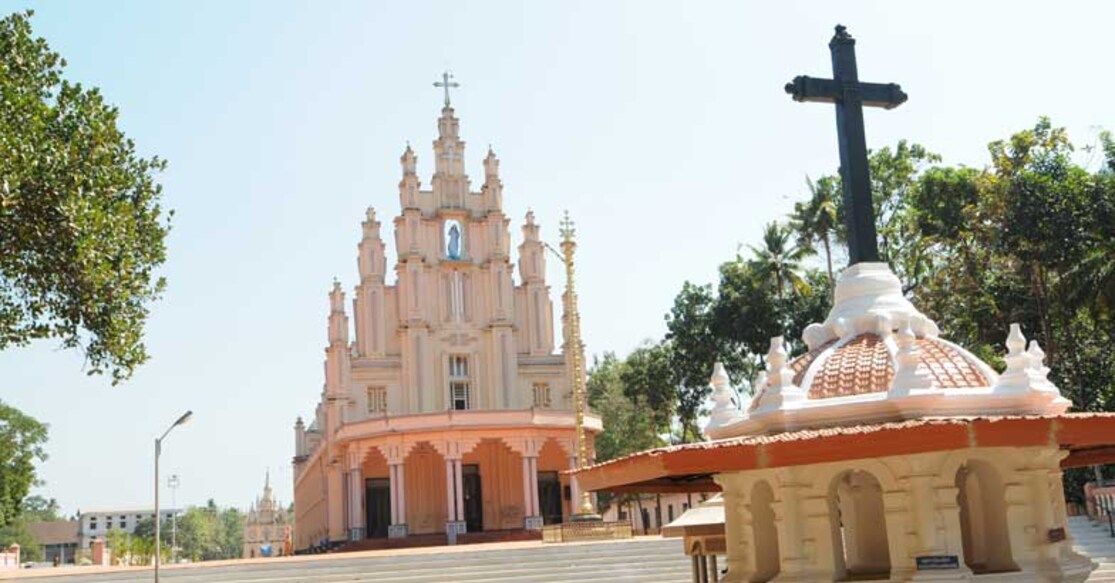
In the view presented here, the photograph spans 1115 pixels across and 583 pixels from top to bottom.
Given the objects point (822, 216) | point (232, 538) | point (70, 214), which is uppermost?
point (822, 216)

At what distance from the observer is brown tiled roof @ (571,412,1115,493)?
8.88m

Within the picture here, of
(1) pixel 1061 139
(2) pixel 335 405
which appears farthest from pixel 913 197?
(2) pixel 335 405

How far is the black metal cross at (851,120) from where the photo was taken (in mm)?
11477

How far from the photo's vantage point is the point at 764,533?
35.7 ft

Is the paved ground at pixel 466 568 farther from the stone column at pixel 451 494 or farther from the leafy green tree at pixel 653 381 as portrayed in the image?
the leafy green tree at pixel 653 381

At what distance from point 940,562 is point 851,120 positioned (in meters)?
4.63

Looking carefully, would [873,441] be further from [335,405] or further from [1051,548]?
[335,405]

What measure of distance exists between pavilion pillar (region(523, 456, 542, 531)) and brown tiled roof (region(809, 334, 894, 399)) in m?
33.8

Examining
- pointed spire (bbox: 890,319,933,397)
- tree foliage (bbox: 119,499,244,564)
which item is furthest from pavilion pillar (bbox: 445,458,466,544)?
tree foliage (bbox: 119,499,244,564)

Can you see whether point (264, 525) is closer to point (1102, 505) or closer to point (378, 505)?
point (378, 505)

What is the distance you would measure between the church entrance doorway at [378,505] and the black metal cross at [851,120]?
38031 millimetres

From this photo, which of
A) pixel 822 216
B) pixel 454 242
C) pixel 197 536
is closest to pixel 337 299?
pixel 454 242

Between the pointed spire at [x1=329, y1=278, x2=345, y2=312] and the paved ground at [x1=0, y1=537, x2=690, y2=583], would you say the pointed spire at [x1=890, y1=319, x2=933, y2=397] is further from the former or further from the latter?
the pointed spire at [x1=329, y1=278, x2=345, y2=312]

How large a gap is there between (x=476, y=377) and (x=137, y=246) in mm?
30043
